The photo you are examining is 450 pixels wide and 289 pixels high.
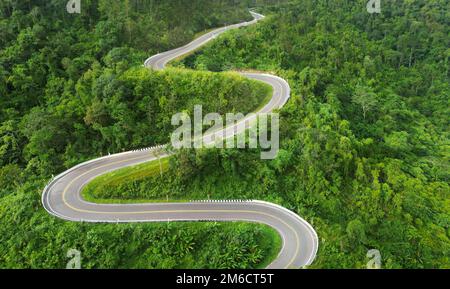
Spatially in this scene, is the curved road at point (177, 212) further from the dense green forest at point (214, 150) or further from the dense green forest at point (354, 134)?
the dense green forest at point (354, 134)

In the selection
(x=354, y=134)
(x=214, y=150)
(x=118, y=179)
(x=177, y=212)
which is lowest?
(x=177, y=212)

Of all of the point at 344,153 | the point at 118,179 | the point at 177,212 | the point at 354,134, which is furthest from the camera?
the point at 354,134

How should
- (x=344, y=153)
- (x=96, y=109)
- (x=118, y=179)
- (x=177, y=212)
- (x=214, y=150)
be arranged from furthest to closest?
(x=96, y=109), (x=344, y=153), (x=214, y=150), (x=118, y=179), (x=177, y=212)

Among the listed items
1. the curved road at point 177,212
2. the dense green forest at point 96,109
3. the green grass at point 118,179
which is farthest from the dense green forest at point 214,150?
the curved road at point 177,212

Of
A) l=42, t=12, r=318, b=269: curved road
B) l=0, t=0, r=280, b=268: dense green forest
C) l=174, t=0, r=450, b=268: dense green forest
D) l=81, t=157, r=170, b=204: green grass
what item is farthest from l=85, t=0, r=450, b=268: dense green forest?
l=0, t=0, r=280, b=268: dense green forest

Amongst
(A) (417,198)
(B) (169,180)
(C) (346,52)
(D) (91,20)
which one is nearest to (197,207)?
(B) (169,180)

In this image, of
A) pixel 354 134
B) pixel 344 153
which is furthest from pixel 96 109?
pixel 354 134

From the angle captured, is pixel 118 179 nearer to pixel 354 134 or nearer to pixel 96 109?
pixel 96 109

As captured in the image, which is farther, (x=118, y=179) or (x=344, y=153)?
(x=344, y=153)
